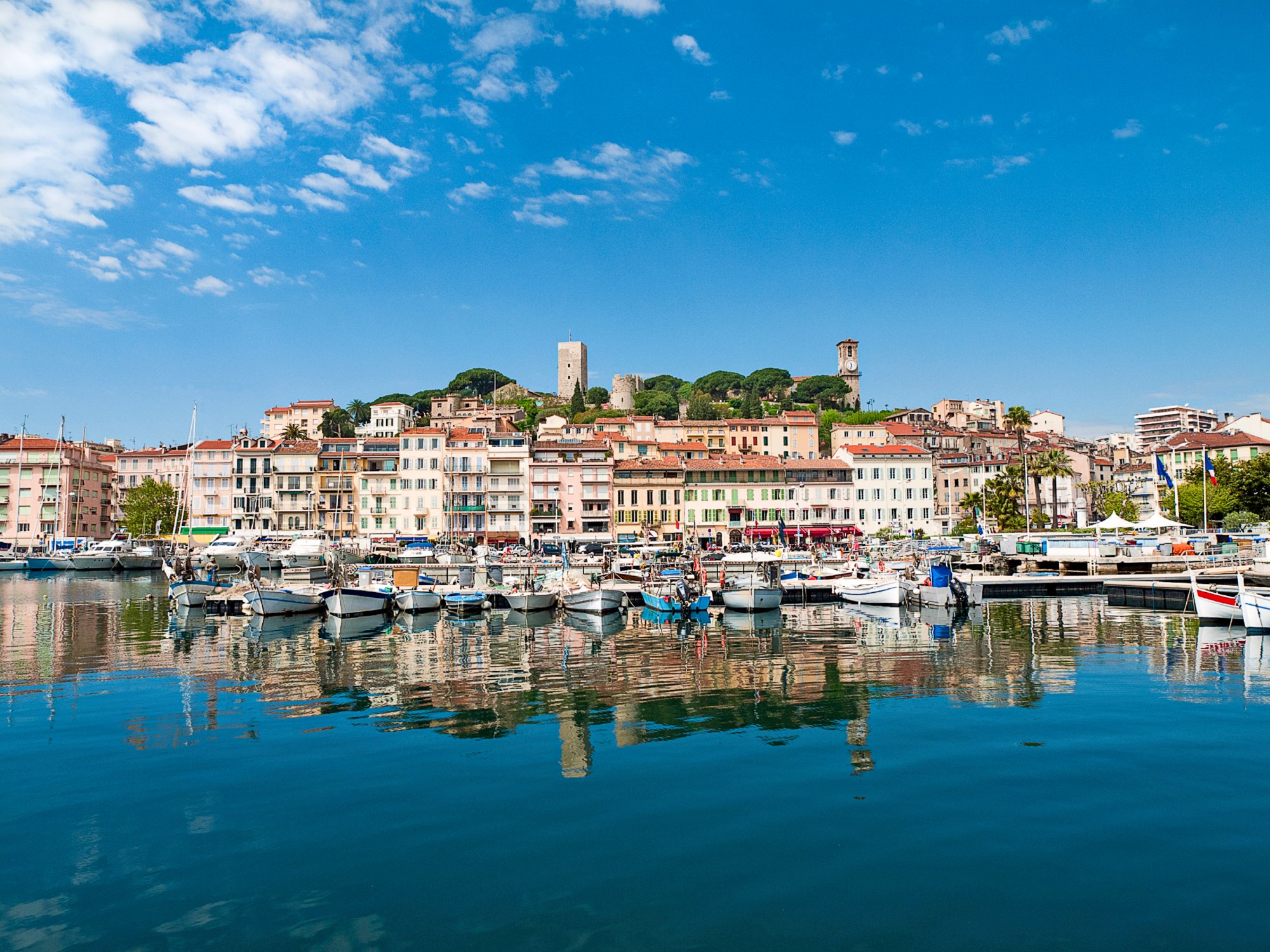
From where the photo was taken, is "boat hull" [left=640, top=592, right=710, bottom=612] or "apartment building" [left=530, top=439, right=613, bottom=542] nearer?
"boat hull" [left=640, top=592, right=710, bottom=612]

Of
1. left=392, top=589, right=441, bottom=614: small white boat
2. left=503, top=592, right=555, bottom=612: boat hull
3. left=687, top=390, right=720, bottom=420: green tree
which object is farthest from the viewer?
left=687, top=390, right=720, bottom=420: green tree

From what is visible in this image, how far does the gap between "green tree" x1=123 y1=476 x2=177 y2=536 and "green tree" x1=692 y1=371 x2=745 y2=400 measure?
112584 mm

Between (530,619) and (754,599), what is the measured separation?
32.6 feet

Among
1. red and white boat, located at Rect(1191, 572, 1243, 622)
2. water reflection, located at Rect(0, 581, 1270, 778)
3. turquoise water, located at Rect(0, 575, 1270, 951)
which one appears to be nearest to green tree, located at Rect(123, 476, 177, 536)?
water reflection, located at Rect(0, 581, 1270, 778)

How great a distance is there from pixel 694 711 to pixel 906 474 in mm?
80938

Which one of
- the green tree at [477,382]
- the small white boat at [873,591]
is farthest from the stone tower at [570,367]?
the small white boat at [873,591]

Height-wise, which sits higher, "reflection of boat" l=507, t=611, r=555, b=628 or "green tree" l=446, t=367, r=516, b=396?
"green tree" l=446, t=367, r=516, b=396

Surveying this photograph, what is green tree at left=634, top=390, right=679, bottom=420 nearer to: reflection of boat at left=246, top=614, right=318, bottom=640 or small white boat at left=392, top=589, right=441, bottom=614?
small white boat at left=392, top=589, right=441, bottom=614

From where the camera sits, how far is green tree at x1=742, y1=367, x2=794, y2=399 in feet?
595

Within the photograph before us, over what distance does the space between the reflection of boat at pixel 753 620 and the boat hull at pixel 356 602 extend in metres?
15.0

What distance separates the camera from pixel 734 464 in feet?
303

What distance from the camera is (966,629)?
1259 inches

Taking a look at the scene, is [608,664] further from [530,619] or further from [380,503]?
[380,503]

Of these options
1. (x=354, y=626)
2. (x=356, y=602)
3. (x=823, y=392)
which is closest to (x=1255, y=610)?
(x=354, y=626)
